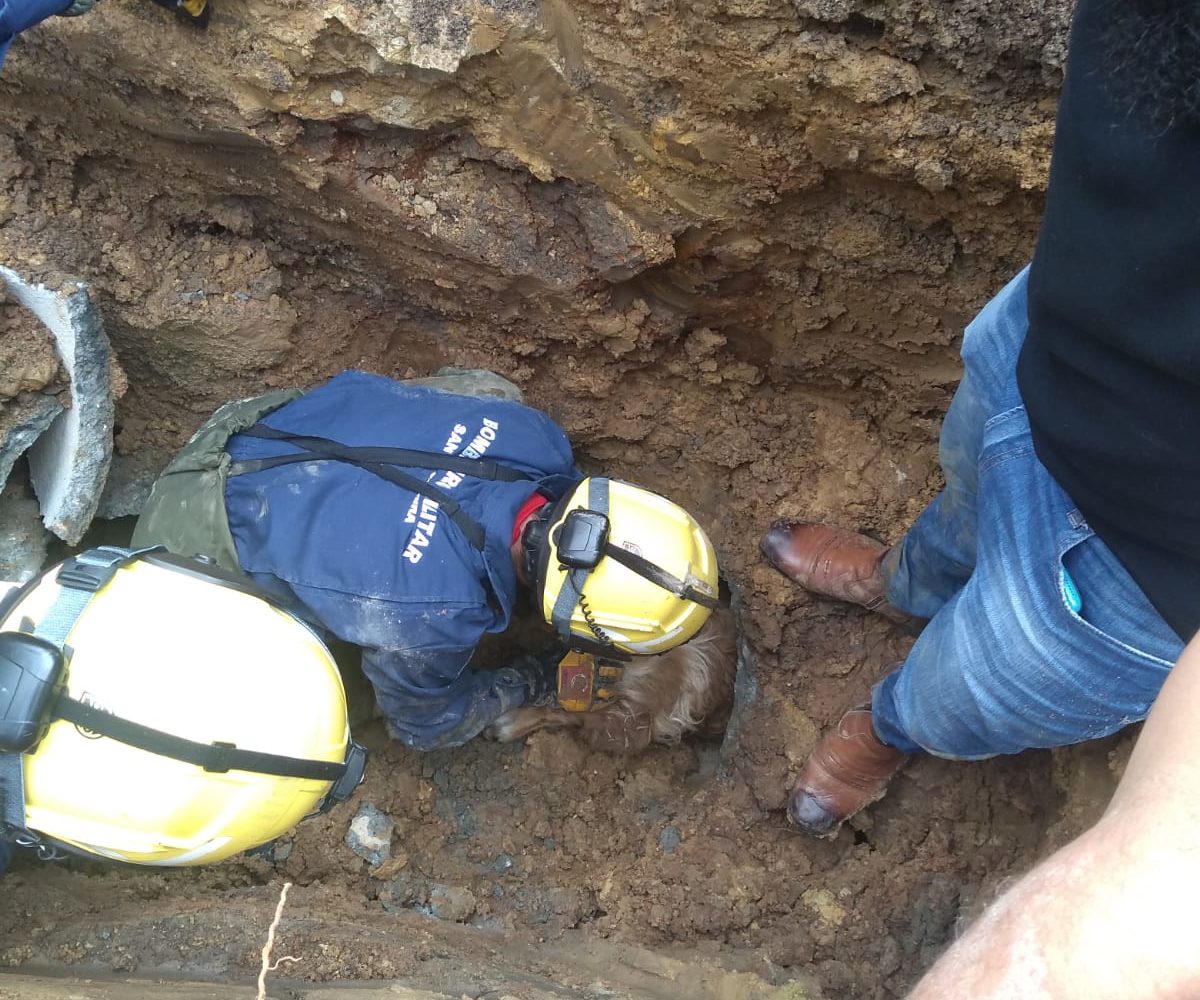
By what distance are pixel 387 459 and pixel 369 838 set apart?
1317 mm

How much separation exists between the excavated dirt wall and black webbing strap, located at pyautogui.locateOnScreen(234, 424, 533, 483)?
0.51 m

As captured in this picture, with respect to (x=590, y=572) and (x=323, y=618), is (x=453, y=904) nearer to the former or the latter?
(x=323, y=618)

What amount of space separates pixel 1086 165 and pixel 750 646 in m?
2.30

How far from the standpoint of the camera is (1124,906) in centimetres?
89

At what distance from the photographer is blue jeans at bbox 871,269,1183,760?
62.2 inches

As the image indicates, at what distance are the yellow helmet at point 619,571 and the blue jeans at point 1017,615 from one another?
0.71 metres

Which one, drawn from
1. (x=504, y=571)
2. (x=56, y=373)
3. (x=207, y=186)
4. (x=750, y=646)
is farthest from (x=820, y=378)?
(x=56, y=373)

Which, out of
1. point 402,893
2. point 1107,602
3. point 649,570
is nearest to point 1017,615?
point 1107,602

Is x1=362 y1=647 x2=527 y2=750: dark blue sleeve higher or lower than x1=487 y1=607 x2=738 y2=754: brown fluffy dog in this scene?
higher

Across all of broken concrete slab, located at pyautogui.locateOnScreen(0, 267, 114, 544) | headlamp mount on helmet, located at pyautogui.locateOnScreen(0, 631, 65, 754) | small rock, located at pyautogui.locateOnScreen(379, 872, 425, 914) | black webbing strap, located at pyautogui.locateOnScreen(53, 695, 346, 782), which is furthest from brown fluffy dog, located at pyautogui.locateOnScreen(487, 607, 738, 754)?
headlamp mount on helmet, located at pyautogui.locateOnScreen(0, 631, 65, 754)

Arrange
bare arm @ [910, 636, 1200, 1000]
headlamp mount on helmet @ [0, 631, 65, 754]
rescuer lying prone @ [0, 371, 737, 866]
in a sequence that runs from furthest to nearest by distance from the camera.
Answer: rescuer lying prone @ [0, 371, 737, 866], headlamp mount on helmet @ [0, 631, 65, 754], bare arm @ [910, 636, 1200, 1000]

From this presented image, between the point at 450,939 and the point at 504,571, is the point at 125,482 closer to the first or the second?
the point at 504,571

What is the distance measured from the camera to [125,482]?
3113 mm

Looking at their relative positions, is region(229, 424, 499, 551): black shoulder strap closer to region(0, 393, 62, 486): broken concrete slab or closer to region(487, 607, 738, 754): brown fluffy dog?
region(0, 393, 62, 486): broken concrete slab
